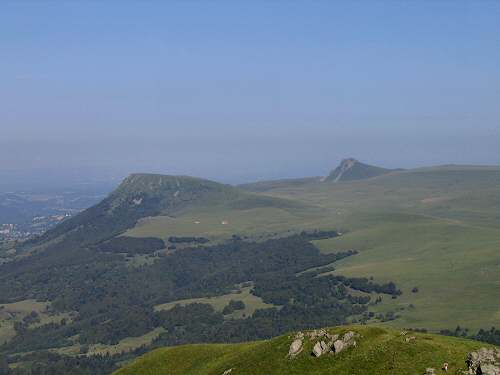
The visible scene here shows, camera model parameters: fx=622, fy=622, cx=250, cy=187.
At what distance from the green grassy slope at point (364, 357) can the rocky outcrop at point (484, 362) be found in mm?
1322

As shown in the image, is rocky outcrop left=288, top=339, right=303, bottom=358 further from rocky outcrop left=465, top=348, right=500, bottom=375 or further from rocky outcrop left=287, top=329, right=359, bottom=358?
rocky outcrop left=465, top=348, right=500, bottom=375

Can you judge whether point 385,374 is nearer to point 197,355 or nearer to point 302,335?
point 302,335

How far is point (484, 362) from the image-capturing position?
79.2 metres

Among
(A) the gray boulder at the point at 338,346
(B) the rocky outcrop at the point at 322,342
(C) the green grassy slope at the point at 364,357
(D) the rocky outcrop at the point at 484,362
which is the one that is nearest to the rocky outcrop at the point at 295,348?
(B) the rocky outcrop at the point at 322,342

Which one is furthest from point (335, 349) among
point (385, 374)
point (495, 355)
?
point (495, 355)

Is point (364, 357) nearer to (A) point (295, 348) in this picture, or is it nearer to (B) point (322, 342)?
(B) point (322, 342)

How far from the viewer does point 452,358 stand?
83562mm

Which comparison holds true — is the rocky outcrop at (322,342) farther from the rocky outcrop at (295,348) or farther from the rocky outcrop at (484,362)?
the rocky outcrop at (484,362)

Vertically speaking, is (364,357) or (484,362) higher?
(484,362)

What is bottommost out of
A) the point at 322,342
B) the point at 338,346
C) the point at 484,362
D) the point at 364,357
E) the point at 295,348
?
the point at 295,348

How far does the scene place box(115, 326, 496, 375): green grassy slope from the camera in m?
84.2

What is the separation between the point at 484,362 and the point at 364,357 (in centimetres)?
1674

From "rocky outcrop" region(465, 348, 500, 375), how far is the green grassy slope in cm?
132

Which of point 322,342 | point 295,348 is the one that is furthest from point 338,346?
point 295,348
